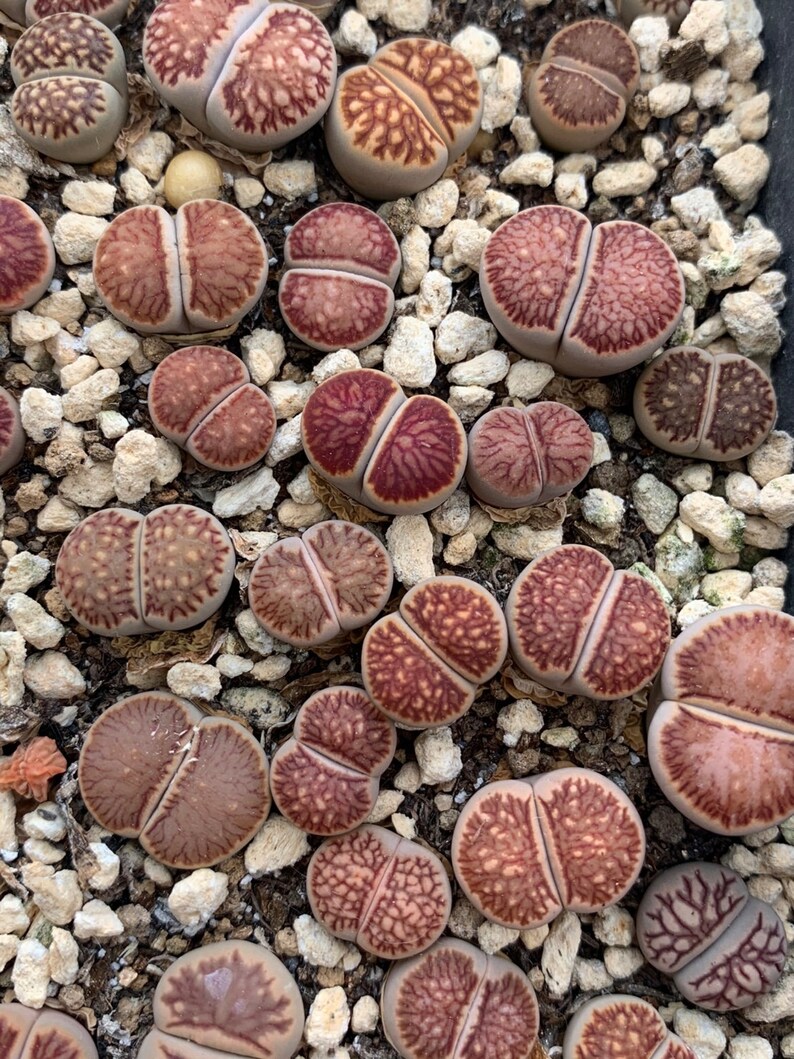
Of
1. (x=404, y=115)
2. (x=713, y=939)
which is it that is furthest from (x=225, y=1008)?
(x=404, y=115)

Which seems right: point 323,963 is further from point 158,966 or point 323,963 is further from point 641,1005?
point 641,1005

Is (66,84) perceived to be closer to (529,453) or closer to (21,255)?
(21,255)

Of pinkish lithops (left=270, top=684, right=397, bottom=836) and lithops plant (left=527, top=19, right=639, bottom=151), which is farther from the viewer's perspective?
lithops plant (left=527, top=19, right=639, bottom=151)

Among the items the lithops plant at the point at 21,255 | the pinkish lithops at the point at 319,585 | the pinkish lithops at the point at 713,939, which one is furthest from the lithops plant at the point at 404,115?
the pinkish lithops at the point at 713,939

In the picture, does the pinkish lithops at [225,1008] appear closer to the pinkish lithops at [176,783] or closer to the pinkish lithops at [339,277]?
the pinkish lithops at [176,783]

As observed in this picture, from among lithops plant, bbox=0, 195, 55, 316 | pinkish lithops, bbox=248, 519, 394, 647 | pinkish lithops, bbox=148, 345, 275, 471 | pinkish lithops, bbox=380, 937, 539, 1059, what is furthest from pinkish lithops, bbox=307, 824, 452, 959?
lithops plant, bbox=0, 195, 55, 316

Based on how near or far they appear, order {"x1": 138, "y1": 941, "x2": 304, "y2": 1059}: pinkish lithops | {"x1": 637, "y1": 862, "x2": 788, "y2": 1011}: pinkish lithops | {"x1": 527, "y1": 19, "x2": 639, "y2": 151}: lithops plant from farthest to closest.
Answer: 1. {"x1": 527, "y1": 19, "x2": 639, "y2": 151}: lithops plant
2. {"x1": 637, "y1": 862, "x2": 788, "y2": 1011}: pinkish lithops
3. {"x1": 138, "y1": 941, "x2": 304, "y2": 1059}: pinkish lithops

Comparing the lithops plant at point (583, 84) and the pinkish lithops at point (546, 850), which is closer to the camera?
the pinkish lithops at point (546, 850)

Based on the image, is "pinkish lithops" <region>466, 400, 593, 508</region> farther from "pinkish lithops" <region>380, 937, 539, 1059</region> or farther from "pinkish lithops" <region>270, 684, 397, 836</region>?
"pinkish lithops" <region>380, 937, 539, 1059</region>
